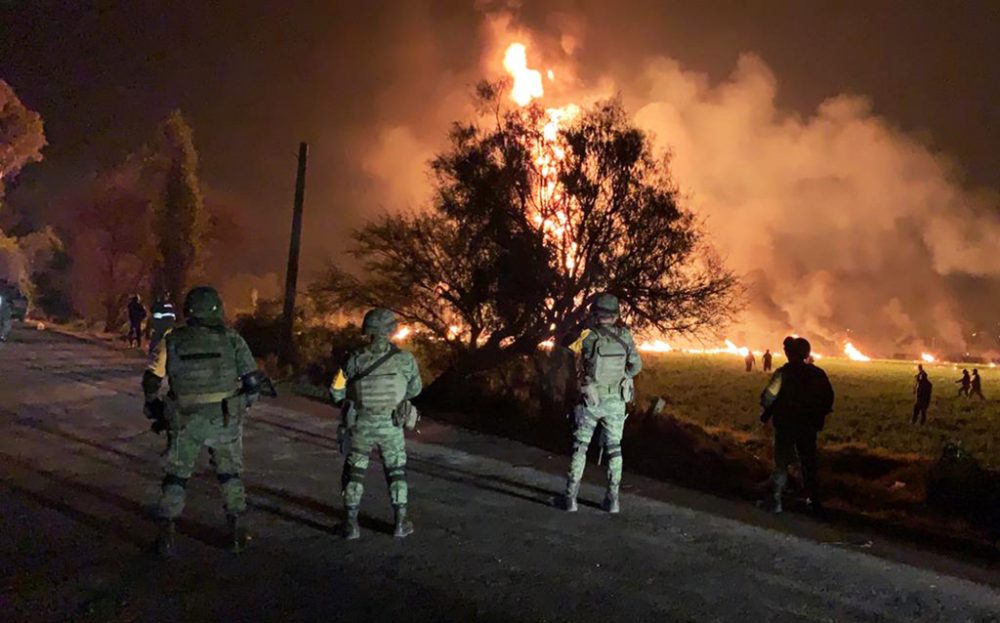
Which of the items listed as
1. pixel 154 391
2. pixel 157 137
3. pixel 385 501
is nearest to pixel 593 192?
pixel 385 501

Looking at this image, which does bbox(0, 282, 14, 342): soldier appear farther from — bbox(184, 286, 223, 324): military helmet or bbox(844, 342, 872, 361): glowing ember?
bbox(844, 342, 872, 361): glowing ember

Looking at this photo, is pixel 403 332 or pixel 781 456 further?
pixel 403 332

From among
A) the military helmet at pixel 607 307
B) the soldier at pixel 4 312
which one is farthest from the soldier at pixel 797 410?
the soldier at pixel 4 312

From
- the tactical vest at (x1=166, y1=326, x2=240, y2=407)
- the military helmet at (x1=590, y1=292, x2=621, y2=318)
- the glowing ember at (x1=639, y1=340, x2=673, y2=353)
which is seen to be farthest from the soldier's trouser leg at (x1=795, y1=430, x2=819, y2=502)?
the glowing ember at (x1=639, y1=340, x2=673, y2=353)

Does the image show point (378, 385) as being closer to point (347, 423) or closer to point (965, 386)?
point (347, 423)

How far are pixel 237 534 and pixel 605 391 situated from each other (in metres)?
3.46

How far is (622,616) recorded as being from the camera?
189 inches

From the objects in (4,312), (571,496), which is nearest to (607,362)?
(571,496)

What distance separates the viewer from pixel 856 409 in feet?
84.7

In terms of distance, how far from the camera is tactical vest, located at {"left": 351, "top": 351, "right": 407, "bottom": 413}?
6.07 meters

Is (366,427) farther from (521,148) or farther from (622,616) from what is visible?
(521,148)

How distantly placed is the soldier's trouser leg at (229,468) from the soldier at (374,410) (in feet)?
2.60

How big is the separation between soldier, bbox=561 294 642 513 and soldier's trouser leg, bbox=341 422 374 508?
220 cm

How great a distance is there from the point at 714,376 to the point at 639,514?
29565 mm
